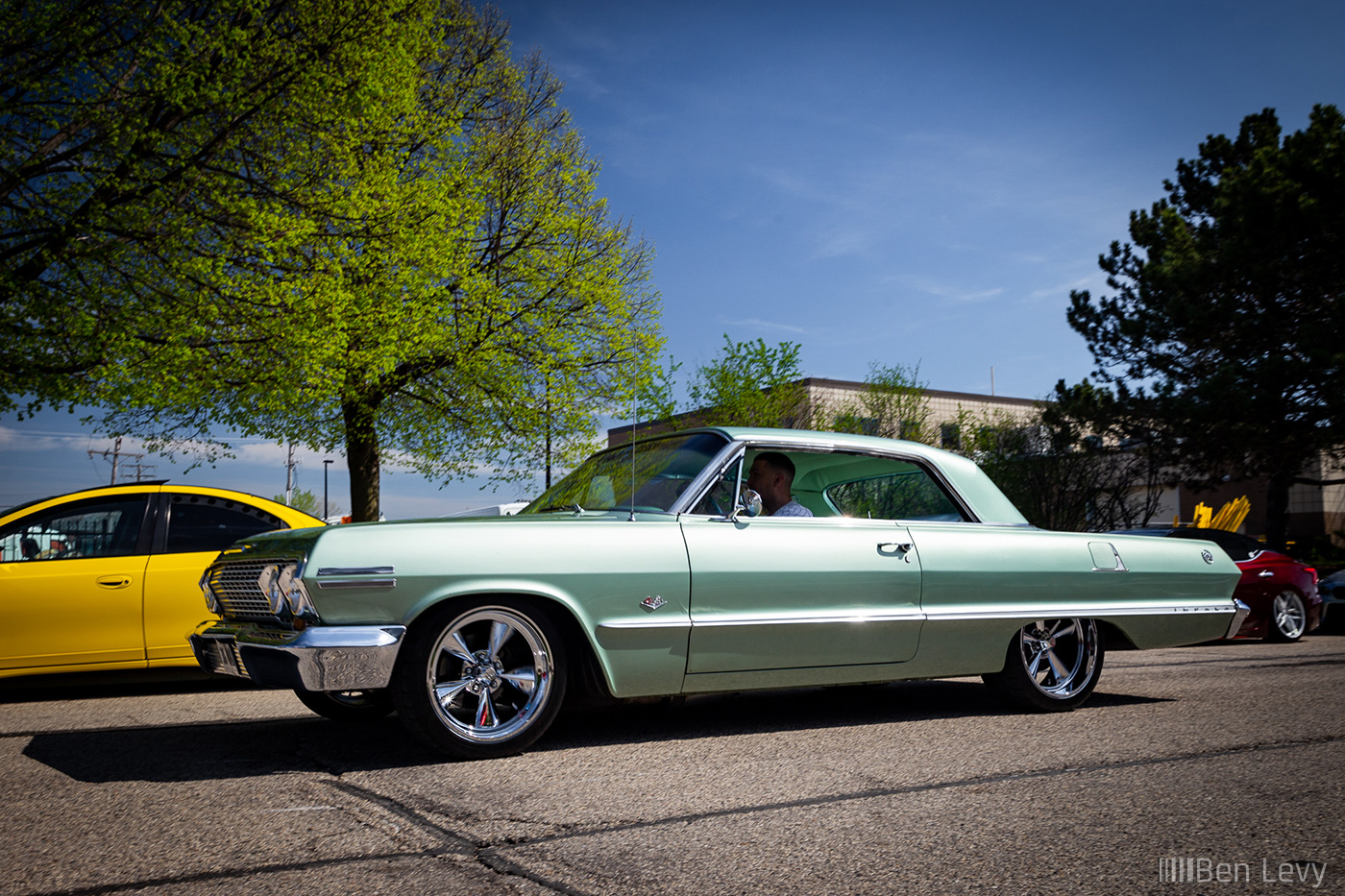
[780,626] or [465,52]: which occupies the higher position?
[465,52]

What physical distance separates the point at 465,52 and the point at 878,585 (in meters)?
18.0

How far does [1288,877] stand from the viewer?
2689 mm

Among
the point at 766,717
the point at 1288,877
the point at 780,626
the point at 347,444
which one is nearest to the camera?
the point at 1288,877

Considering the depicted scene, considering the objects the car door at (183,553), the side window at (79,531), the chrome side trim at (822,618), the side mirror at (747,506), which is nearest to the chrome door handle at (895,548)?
the chrome side trim at (822,618)

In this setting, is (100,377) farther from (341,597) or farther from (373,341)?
(341,597)

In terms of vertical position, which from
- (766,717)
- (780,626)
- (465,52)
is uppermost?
(465,52)

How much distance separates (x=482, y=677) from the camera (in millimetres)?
4262

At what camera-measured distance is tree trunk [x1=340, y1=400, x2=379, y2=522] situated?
17.9 m

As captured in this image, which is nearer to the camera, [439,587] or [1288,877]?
[1288,877]

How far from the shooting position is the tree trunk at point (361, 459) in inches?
703

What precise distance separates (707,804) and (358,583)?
1.63 m

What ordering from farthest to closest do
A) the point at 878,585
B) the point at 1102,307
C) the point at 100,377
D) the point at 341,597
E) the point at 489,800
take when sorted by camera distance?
1. the point at 1102,307
2. the point at 100,377
3. the point at 878,585
4. the point at 341,597
5. the point at 489,800

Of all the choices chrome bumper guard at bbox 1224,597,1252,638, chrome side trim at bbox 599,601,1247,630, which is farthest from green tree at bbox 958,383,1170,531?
chrome side trim at bbox 599,601,1247,630

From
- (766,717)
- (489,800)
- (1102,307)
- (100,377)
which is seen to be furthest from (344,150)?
(1102,307)
